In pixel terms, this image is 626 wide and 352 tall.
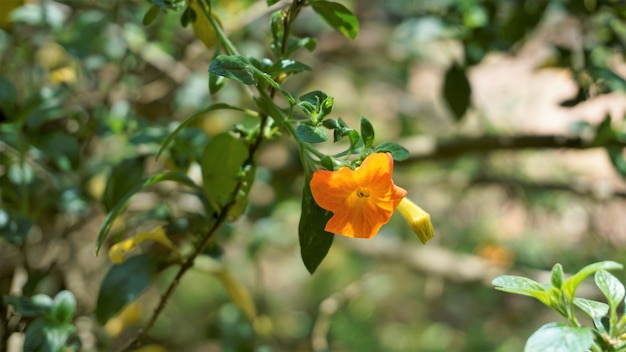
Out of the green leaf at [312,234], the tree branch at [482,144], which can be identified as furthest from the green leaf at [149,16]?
the tree branch at [482,144]

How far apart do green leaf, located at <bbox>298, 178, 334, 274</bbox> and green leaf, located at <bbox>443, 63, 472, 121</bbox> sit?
0.53m

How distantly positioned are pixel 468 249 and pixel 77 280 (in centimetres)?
99

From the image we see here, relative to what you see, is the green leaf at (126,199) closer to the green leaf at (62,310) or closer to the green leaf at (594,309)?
the green leaf at (62,310)

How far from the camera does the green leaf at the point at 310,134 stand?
0.48 metres

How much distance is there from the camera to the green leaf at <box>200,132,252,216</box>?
2.05ft

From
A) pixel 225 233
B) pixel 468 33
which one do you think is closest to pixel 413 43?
pixel 468 33

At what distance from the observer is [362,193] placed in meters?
0.53

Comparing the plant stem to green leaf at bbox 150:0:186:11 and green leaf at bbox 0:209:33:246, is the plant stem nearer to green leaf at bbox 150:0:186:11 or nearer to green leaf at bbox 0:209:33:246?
Answer: green leaf at bbox 150:0:186:11

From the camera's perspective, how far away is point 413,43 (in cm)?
144

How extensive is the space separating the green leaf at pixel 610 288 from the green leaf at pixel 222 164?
312 millimetres

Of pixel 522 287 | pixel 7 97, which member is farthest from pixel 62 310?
pixel 522 287

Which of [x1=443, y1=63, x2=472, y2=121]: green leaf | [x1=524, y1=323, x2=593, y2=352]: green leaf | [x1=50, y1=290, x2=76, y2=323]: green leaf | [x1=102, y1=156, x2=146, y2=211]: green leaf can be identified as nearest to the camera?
[x1=524, y1=323, x2=593, y2=352]: green leaf

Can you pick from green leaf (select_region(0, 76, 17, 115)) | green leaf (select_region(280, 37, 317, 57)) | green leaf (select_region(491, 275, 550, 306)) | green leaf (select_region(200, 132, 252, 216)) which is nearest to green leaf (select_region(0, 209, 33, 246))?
green leaf (select_region(0, 76, 17, 115))

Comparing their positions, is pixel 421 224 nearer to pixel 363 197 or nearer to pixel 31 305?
pixel 363 197
